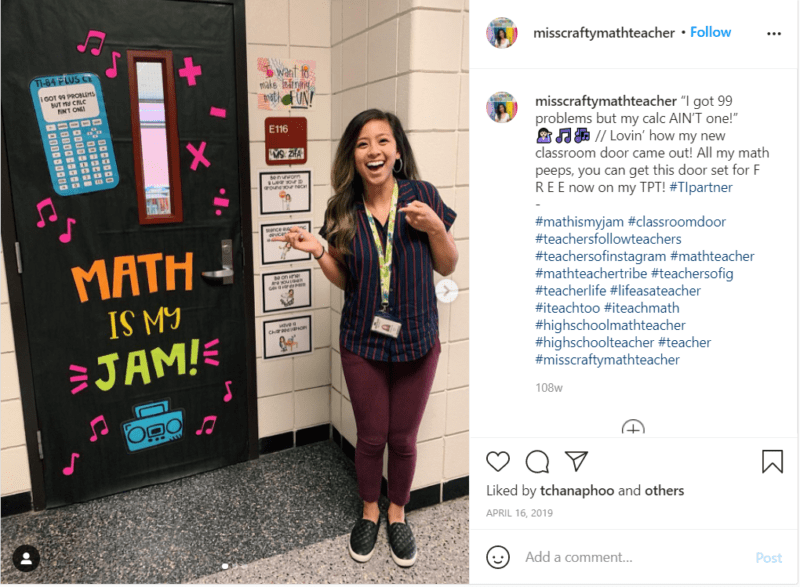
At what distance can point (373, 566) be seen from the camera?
6.18 feet

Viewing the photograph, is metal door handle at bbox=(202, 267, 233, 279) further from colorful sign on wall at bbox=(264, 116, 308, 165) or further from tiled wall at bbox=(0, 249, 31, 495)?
tiled wall at bbox=(0, 249, 31, 495)

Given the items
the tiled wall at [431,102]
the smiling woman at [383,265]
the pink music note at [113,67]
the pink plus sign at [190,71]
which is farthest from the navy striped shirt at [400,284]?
the pink music note at [113,67]

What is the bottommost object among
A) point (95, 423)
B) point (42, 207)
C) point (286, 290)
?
point (95, 423)

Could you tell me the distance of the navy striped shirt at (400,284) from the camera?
1716mm

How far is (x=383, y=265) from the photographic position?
1722 mm

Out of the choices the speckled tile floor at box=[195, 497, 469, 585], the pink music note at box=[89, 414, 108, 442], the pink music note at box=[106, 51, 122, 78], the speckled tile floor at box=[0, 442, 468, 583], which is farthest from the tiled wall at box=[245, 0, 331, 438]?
the speckled tile floor at box=[195, 497, 469, 585]

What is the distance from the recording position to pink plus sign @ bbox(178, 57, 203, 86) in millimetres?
2055

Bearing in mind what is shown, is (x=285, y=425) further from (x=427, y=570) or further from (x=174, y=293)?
(x=427, y=570)

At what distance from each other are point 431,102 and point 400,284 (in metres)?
0.60
